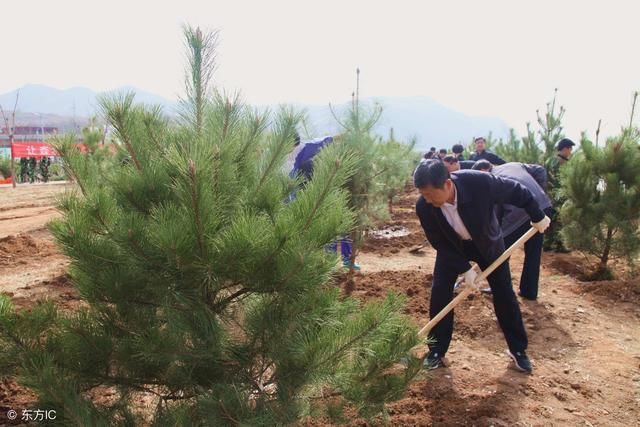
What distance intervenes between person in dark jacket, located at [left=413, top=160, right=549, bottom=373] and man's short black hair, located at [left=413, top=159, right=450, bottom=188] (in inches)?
2.3

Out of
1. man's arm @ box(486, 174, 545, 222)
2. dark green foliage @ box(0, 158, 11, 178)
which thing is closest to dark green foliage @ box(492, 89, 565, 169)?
man's arm @ box(486, 174, 545, 222)

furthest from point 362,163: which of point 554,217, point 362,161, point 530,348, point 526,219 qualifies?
point 554,217

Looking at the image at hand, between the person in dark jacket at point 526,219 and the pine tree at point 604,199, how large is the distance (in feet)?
2.97

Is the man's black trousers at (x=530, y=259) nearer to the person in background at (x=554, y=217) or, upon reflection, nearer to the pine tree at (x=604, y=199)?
the pine tree at (x=604, y=199)

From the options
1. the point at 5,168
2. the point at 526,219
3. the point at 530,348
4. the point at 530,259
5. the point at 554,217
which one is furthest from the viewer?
the point at 5,168

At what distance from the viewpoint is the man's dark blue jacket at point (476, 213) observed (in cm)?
300

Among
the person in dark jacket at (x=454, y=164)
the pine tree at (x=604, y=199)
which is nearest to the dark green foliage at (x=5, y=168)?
the person in dark jacket at (x=454, y=164)

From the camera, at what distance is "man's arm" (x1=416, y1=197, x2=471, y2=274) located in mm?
3115

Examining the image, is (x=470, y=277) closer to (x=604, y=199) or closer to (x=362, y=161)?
(x=362, y=161)

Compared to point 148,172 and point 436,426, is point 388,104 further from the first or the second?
point 148,172

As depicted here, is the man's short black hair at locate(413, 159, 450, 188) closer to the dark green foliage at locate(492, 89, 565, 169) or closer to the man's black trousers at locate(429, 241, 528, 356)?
the man's black trousers at locate(429, 241, 528, 356)

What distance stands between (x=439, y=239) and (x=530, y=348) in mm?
1283

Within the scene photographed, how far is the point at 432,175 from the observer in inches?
107

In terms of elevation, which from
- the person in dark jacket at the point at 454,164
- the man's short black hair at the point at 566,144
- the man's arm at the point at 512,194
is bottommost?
the man's arm at the point at 512,194
